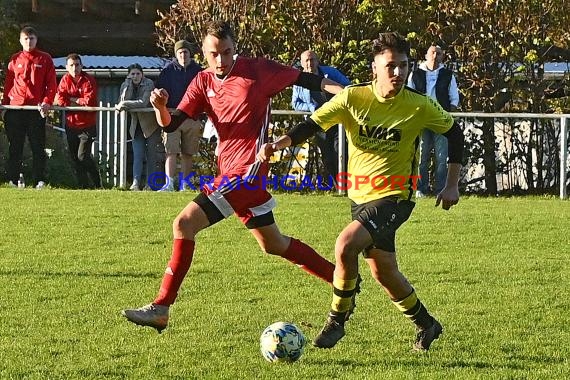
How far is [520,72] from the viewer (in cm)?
1648

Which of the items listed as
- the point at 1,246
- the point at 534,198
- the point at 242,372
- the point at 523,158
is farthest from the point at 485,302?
the point at 523,158

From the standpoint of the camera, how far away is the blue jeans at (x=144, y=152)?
50.0 ft

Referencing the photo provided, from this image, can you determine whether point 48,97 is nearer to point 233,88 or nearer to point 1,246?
point 1,246

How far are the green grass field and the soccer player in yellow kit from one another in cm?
26

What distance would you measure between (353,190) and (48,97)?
9.16 m

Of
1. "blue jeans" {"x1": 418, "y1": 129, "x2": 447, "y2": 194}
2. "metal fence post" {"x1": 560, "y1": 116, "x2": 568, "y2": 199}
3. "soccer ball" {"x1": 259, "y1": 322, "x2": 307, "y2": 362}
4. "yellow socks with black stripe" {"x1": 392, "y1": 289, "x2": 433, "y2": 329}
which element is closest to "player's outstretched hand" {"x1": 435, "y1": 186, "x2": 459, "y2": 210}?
"yellow socks with black stripe" {"x1": 392, "y1": 289, "x2": 433, "y2": 329}

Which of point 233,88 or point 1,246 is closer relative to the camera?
point 233,88

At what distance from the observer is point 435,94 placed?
14555mm

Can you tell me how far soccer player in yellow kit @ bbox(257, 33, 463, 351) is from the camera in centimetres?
656

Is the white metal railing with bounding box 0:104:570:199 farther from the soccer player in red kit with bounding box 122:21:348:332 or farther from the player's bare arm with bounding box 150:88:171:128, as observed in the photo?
the player's bare arm with bounding box 150:88:171:128

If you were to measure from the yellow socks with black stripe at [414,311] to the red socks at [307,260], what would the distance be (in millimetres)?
1056

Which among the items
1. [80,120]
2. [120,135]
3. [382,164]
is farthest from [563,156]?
[382,164]

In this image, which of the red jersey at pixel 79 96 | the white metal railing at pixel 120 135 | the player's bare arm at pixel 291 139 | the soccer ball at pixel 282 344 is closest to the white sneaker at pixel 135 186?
the white metal railing at pixel 120 135

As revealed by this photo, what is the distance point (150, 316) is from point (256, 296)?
1.60 m
